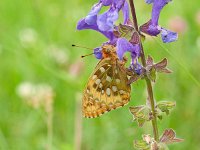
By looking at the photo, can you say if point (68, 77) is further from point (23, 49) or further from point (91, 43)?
point (91, 43)

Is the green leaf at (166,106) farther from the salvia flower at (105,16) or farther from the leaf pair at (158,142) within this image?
the salvia flower at (105,16)

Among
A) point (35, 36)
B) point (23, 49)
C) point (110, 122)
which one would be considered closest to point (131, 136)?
point (110, 122)

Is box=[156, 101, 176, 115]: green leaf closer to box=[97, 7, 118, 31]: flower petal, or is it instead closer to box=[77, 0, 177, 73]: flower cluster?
box=[77, 0, 177, 73]: flower cluster

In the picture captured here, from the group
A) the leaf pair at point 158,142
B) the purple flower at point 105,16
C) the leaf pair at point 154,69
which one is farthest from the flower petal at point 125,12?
the leaf pair at point 158,142

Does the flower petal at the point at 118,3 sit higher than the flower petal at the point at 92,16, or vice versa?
the flower petal at the point at 118,3

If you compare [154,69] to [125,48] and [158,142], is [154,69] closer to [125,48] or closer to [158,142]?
[125,48]

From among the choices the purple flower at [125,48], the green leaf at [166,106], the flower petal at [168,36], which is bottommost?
the green leaf at [166,106]
